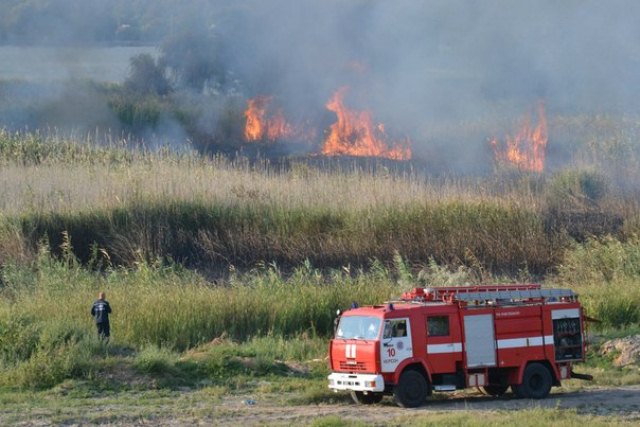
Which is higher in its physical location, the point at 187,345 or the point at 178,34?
the point at 178,34

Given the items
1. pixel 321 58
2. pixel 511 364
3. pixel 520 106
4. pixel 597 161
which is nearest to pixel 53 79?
pixel 321 58

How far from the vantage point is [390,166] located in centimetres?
3747

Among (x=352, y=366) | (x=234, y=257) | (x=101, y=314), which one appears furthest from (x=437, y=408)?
(x=234, y=257)

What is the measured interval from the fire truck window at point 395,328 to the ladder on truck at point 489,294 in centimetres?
95

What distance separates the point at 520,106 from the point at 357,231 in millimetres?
18166

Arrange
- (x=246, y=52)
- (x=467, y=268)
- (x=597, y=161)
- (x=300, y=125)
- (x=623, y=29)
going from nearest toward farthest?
(x=467, y=268)
(x=597, y=161)
(x=300, y=125)
(x=623, y=29)
(x=246, y=52)

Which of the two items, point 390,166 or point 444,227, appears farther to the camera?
point 390,166

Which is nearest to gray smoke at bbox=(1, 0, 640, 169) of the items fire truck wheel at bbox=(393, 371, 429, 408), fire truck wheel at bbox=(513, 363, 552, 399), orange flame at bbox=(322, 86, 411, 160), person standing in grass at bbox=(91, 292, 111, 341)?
orange flame at bbox=(322, 86, 411, 160)

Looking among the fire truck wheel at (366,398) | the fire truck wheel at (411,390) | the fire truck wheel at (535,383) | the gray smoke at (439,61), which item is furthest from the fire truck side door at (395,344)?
the gray smoke at (439,61)

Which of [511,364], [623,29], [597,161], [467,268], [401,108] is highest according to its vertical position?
[623,29]

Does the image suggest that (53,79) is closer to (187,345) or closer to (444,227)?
(444,227)

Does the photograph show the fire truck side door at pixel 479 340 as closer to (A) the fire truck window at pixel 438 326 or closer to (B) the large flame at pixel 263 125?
(A) the fire truck window at pixel 438 326

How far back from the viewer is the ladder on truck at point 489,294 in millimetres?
16859

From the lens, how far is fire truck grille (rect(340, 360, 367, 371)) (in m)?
16.1
